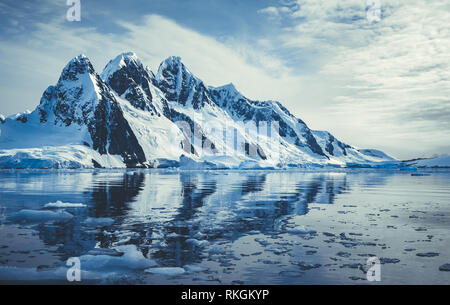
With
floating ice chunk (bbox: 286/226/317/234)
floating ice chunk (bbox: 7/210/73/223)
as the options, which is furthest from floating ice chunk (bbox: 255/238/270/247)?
floating ice chunk (bbox: 7/210/73/223)

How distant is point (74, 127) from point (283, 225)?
17722 cm

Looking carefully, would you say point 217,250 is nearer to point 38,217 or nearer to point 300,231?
point 300,231

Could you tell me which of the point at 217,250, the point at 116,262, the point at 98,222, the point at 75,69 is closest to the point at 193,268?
the point at 217,250

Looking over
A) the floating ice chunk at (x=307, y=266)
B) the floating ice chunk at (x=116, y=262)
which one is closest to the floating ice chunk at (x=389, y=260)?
the floating ice chunk at (x=307, y=266)

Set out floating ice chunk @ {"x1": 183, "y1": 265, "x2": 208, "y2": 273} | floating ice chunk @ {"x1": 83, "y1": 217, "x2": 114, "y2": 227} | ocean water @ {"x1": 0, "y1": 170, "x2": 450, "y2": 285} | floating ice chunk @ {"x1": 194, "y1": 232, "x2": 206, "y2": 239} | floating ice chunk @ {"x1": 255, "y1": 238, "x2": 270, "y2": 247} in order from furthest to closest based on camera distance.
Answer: floating ice chunk @ {"x1": 83, "y1": 217, "x2": 114, "y2": 227}
floating ice chunk @ {"x1": 194, "y1": 232, "x2": 206, "y2": 239}
floating ice chunk @ {"x1": 255, "y1": 238, "x2": 270, "y2": 247}
floating ice chunk @ {"x1": 183, "y1": 265, "x2": 208, "y2": 273}
ocean water @ {"x1": 0, "y1": 170, "x2": 450, "y2": 285}

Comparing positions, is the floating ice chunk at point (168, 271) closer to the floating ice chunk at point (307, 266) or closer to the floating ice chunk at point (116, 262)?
the floating ice chunk at point (116, 262)

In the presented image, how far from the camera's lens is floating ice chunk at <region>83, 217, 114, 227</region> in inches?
646

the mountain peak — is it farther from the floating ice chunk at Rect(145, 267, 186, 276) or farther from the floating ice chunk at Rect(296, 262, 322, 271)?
the floating ice chunk at Rect(296, 262, 322, 271)

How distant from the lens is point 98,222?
16.9 metres

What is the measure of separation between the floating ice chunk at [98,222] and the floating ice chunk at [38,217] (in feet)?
4.49

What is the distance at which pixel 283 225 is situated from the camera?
17062mm

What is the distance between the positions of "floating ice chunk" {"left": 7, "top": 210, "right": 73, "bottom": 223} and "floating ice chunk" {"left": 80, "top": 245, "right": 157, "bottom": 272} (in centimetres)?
811
